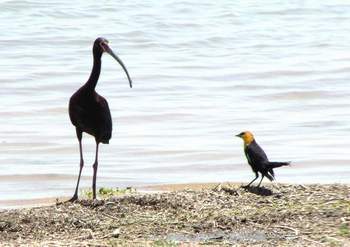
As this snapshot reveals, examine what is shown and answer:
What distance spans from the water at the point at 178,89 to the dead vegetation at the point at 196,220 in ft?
9.96

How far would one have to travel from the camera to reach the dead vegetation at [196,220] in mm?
8336

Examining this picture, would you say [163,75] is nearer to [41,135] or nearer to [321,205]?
[41,135]

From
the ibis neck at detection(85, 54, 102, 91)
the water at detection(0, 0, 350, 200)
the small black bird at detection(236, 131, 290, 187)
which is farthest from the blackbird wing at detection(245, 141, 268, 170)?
the water at detection(0, 0, 350, 200)

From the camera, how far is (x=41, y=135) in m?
15.4

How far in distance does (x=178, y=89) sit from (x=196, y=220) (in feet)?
33.3

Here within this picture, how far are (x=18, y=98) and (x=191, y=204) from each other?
9065 millimetres

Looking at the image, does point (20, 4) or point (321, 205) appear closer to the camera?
point (321, 205)

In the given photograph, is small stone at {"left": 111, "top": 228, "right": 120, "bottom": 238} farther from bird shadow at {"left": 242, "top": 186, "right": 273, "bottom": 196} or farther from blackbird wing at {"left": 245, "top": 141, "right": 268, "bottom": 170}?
blackbird wing at {"left": 245, "top": 141, "right": 268, "bottom": 170}

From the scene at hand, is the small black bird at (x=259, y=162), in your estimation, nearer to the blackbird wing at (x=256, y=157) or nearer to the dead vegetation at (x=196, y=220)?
the blackbird wing at (x=256, y=157)

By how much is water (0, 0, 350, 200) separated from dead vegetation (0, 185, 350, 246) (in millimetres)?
3035

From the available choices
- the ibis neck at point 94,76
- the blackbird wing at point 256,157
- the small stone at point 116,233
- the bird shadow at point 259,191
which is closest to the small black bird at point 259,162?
the blackbird wing at point 256,157

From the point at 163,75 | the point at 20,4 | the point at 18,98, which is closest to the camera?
the point at 18,98

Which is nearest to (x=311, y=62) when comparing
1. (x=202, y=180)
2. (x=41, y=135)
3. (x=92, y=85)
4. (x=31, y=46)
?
(x=31, y=46)

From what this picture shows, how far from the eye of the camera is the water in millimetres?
13781
